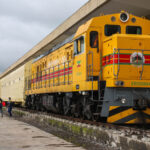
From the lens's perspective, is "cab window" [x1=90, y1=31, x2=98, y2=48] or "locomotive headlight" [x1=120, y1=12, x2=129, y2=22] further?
"locomotive headlight" [x1=120, y1=12, x2=129, y2=22]

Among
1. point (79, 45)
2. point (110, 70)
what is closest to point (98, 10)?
point (79, 45)

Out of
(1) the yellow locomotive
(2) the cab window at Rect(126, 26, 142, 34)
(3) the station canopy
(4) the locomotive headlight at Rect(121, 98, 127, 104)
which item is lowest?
(4) the locomotive headlight at Rect(121, 98, 127, 104)

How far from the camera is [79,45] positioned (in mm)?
10805

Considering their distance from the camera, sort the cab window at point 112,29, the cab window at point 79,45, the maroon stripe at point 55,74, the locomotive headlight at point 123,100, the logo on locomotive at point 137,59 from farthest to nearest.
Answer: the maroon stripe at point 55,74, the cab window at point 79,45, the cab window at point 112,29, the logo on locomotive at point 137,59, the locomotive headlight at point 123,100

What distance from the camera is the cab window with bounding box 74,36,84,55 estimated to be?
10.5m

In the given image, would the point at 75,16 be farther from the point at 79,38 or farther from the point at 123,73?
the point at 123,73

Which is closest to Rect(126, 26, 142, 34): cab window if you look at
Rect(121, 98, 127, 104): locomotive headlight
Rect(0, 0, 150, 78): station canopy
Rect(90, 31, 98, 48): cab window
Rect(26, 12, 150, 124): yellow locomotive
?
Rect(26, 12, 150, 124): yellow locomotive

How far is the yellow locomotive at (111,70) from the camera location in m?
8.99

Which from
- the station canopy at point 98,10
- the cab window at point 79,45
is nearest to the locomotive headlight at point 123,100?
the cab window at point 79,45

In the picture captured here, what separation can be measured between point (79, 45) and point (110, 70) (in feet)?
6.47

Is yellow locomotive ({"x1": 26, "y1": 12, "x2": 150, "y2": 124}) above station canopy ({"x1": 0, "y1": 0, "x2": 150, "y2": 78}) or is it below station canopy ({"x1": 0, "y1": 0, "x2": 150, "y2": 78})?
below

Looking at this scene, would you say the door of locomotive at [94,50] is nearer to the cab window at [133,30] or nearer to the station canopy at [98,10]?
the cab window at [133,30]

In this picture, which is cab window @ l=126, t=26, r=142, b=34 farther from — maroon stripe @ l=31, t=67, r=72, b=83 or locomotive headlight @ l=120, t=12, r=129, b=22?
maroon stripe @ l=31, t=67, r=72, b=83

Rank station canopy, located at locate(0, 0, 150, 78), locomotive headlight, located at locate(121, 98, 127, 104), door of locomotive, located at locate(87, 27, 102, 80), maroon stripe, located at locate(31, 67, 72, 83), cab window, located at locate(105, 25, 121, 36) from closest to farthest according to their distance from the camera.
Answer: locomotive headlight, located at locate(121, 98, 127, 104), door of locomotive, located at locate(87, 27, 102, 80), cab window, located at locate(105, 25, 121, 36), maroon stripe, located at locate(31, 67, 72, 83), station canopy, located at locate(0, 0, 150, 78)
